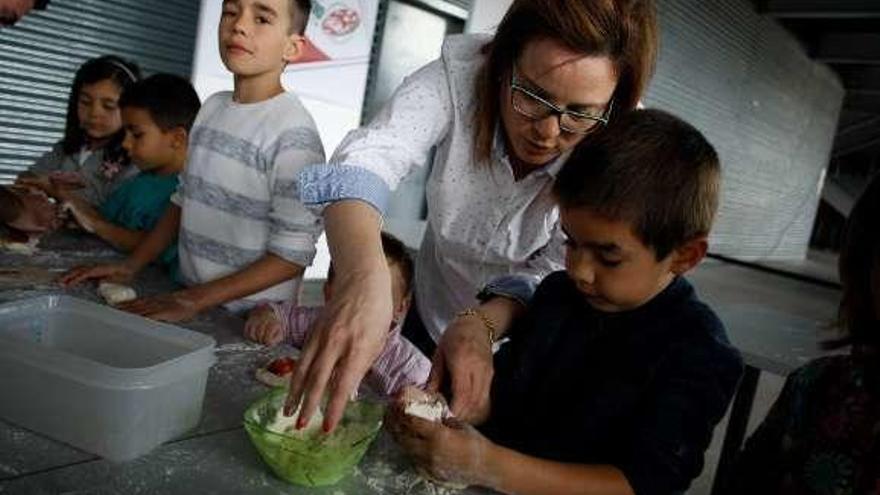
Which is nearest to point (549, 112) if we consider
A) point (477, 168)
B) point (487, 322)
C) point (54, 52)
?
point (477, 168)

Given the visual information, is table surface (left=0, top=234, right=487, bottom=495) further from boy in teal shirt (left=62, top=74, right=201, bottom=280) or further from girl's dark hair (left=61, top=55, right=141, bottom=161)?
girl's dark hair (left=61, top=55, right=141, bottom=161)

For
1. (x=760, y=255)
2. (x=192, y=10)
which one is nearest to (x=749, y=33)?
(x=760, y=255)

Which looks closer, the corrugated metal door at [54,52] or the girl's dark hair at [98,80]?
the girl's dark hair at [98,80]

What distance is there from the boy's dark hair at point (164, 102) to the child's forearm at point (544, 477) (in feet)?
5.29

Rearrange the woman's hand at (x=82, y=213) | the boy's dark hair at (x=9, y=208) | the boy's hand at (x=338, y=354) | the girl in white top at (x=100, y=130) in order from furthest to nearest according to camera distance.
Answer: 1. the girl in white top at (x=100, y=130)
2. the woman's hand at (x=82, y=213)
3. the boy's dark hair at (x=9, y=208)
4. the boy's hand at (x=338, y=354)

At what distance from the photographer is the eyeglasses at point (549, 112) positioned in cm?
128

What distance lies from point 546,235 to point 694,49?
21.9ft

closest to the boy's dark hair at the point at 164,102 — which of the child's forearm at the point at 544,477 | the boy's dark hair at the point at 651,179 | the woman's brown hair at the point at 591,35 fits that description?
the woman's brown hair at the point at 591,35

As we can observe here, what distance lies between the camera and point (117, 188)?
2.46 metres

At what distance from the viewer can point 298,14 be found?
71.2 inches

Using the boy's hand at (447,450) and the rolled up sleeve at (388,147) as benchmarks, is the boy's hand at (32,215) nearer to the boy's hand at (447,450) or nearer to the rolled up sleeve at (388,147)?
the rolled up sleeve at (388,147)

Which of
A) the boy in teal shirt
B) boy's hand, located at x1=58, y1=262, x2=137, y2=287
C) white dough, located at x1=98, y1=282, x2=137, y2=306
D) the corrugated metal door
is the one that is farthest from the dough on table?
the corrugated metal door

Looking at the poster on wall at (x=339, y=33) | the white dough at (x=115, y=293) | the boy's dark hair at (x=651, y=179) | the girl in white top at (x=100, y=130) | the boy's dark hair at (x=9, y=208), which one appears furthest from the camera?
the poster on wall at (x=339, y=33)

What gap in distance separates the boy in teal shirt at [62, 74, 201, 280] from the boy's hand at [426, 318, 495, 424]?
1296 millimetres
